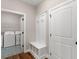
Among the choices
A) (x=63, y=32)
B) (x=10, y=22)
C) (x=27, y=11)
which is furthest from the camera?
(x=27, y=11)

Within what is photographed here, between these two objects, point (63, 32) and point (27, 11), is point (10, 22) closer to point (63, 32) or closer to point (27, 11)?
point (27, 11)

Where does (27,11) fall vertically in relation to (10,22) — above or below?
above

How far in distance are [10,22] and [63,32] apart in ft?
6.87

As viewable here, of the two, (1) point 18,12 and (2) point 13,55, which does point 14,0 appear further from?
(2) point 13,55

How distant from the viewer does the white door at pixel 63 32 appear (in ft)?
4.79

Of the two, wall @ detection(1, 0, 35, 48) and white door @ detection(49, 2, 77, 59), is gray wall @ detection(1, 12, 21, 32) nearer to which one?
wall @ detection(1, 0, 35, 48)

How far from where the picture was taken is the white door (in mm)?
1460

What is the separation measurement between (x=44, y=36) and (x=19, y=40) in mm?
1170

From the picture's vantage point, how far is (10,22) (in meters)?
2.50

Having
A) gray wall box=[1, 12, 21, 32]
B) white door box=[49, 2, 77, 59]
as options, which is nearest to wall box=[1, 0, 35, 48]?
gray wall box=[1, 12, 21, 32]

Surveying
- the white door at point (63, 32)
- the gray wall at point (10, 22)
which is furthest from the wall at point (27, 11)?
the white door at point (63, 32)

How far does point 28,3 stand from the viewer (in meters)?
3.00

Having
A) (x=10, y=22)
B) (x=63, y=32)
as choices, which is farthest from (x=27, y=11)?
(x=63, y=32)

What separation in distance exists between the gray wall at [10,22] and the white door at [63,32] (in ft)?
4.82
